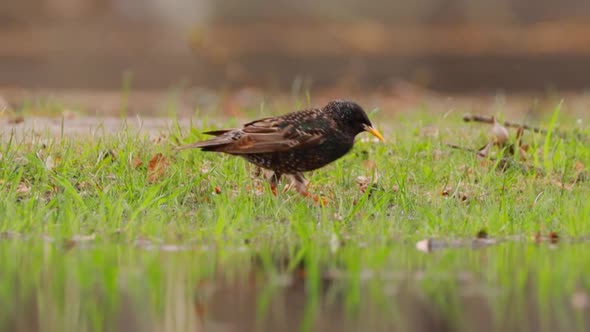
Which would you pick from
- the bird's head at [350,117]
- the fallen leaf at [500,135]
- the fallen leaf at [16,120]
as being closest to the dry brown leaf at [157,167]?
the bird's head at [350,117]

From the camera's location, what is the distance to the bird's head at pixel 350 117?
866 centimetres

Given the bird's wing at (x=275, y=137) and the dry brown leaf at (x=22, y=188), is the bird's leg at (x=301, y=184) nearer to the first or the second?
the bird's wing at (x=275, y=137)

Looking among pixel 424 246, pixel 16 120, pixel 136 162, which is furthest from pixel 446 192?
pixel 16 120

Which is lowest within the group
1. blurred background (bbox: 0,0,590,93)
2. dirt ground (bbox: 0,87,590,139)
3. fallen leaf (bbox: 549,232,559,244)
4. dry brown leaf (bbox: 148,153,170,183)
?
fallen leaf (bbox: 549,232,559,244)

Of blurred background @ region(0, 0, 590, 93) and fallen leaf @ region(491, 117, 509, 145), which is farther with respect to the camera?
blurred background @ region(0, 0, 590, 93)

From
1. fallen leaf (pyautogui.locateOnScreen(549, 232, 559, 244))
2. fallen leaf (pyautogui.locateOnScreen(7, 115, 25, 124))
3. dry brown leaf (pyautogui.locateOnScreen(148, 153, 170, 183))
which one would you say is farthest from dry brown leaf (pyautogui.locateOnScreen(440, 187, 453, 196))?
fallen leaf (pyautogui.locateOnScreen(7, 115, 25, 124))

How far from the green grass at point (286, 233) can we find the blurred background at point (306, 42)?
11.7m

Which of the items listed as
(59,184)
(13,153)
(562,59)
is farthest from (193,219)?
(562,59)

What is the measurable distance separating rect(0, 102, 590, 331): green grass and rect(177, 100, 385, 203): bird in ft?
0.82

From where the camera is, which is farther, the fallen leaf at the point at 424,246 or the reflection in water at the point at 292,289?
the fallen leaf at the point at 424,246

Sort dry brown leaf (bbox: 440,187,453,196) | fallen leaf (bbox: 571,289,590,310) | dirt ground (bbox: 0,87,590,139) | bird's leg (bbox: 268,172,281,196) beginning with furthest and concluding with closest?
1. dirt ground (bbox: 0,87,590,139)
2. bird's leg (bbox: 268,172,281,196)
3. dry brown leaf (bbox: 440,187,453,196)
4. fallen leaf (bbox: 571,289,590,310)

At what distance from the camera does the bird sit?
8.40 metres

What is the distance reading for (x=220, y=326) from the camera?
5.30 m

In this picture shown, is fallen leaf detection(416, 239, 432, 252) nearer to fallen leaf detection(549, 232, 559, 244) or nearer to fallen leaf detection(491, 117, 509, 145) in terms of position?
fallen leaf detection(549, 232, 559, 244)
